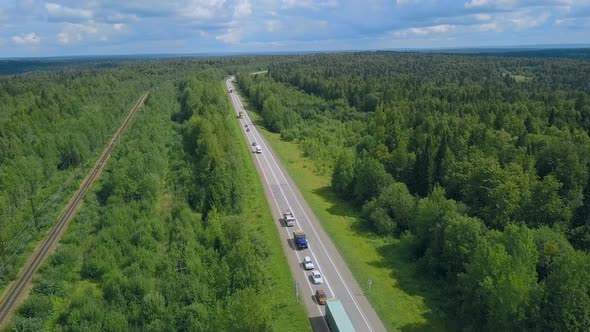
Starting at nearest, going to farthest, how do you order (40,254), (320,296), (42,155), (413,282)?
(320,296)
(413,282)
(40,254)
(42,155)

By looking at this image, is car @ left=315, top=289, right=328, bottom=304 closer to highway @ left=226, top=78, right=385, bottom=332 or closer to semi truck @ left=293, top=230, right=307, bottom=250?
highway @ left=226, top=78, right=385, bottom=332

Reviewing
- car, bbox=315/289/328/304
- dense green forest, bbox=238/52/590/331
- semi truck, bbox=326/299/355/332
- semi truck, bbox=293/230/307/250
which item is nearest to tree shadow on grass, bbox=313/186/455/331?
dense green forest, bbox=238/52/590/331

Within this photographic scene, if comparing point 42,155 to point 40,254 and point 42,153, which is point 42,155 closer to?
point 42,153

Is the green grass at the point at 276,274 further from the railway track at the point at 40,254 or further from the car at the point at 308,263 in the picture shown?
the railway track at the point at 40,254

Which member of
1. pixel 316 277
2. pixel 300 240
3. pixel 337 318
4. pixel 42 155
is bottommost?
pixel 316 277

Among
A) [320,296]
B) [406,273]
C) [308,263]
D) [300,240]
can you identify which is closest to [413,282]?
[406,273]

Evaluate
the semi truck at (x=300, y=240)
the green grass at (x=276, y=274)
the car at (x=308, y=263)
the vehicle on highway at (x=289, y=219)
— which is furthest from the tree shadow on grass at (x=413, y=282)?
the vehicle on highway at (x=289, y=219)

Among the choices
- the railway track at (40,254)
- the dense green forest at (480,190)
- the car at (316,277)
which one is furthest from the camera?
the railway track at (40,254)
